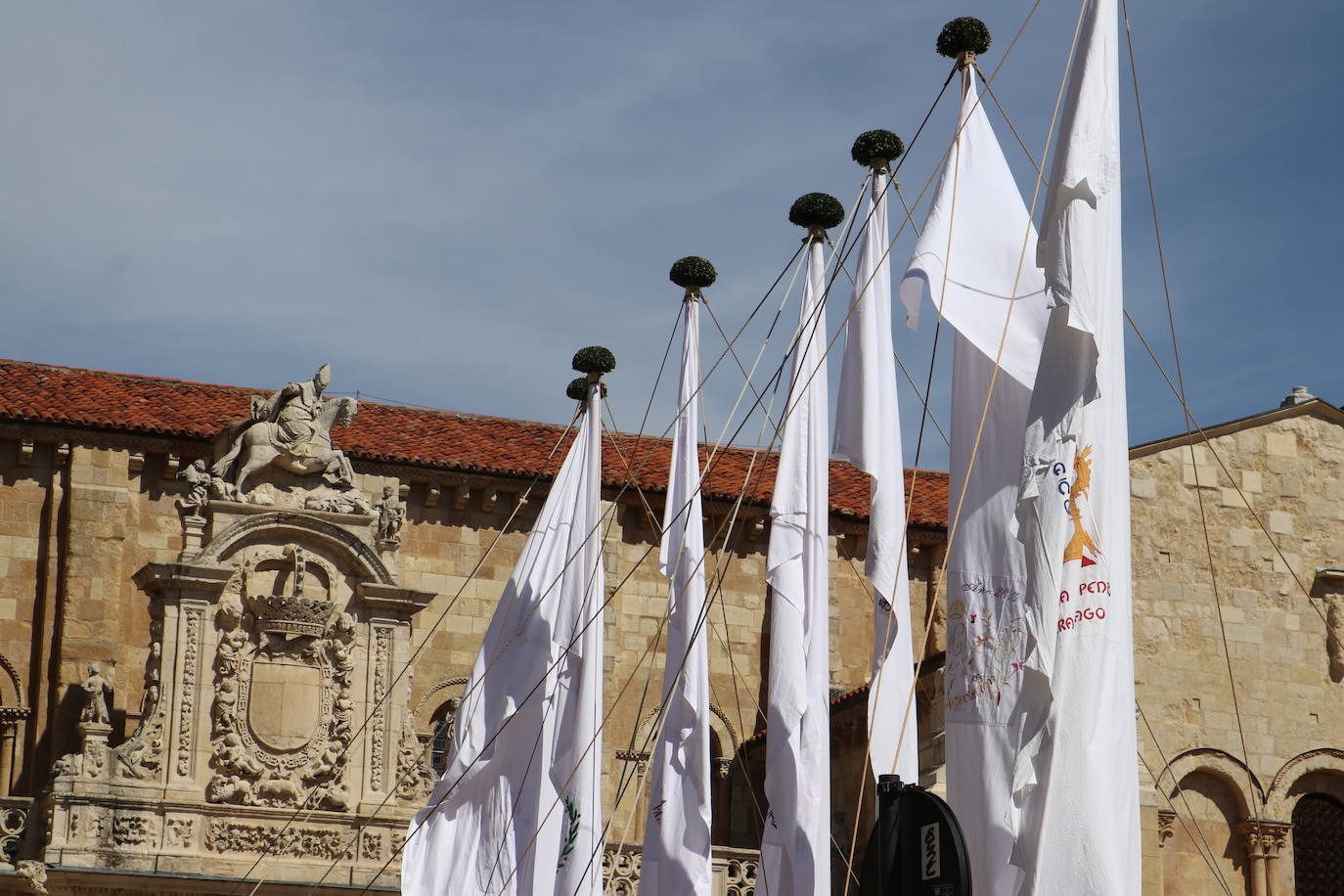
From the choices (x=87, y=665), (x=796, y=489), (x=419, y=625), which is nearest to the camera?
(x=796, y=489)

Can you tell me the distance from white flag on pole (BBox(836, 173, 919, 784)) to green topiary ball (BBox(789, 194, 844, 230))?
3.65 feet

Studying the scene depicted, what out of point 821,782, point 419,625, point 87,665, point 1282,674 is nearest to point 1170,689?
point 1282,674

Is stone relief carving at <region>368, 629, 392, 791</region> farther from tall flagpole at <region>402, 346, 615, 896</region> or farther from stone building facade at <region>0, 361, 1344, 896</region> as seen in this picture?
tall flagpole at <region>402, 346, 615, 896</region>

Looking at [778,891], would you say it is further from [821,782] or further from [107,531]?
[107,531]

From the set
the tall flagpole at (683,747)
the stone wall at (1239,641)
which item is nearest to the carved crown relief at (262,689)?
the tall flagpole at (683,747)

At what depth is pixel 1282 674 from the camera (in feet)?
81.7

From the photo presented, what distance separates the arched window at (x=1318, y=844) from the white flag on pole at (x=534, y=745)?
10.8 m

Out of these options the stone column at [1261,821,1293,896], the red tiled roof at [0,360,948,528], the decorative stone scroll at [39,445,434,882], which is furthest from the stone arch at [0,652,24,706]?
the stone column at [1261,821,1293,896]

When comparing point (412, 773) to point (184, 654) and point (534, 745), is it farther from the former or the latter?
point (534, 745)

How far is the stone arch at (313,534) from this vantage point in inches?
862

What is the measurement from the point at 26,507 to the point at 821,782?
14.0 metres

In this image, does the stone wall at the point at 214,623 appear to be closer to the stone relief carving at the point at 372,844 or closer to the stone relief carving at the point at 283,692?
the stone relief carving at the point at 372,844

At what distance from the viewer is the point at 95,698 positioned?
21.5m

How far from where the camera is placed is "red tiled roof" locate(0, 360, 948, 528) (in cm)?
2519
